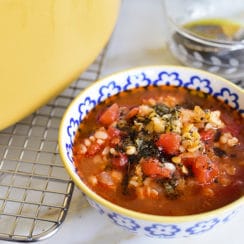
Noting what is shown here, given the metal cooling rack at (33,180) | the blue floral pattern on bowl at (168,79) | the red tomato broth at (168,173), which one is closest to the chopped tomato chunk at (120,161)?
the red tomato broth at (168,173)

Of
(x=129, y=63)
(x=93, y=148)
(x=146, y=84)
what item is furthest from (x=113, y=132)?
(x=129, y=63)

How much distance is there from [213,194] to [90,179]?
0.61ft

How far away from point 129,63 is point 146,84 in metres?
0.25

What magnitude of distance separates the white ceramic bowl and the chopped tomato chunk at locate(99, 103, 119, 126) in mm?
32

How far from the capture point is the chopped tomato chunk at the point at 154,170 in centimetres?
70

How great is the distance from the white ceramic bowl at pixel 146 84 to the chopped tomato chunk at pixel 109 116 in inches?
1.3

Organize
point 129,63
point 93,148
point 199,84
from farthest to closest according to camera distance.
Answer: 1. point 129,63
2. point 199,84
3. point 93,148

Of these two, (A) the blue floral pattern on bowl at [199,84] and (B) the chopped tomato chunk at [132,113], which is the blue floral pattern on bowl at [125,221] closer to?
(B) the chopped tomato chunk at [132,113]

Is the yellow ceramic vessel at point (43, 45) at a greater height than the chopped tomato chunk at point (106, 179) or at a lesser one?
greater

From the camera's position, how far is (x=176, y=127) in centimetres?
75

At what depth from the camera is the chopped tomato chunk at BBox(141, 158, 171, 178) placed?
70cm

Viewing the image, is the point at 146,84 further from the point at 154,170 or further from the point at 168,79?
the point at 154,170

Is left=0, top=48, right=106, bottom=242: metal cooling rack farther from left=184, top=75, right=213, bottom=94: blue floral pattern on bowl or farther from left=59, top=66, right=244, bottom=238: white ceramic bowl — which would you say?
left=184, top=75, right=213, bottom=94: blue floral pattern on bowl

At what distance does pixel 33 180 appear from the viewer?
817 millimetres
